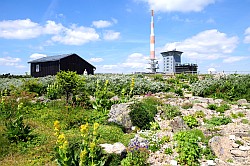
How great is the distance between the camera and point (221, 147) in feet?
22.2

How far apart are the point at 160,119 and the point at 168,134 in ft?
5.24

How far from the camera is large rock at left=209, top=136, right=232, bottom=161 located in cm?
658

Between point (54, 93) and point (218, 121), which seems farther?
point (54, 93)

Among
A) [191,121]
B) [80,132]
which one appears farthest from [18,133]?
[191,121]

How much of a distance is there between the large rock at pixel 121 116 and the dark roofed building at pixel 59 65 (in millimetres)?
26194

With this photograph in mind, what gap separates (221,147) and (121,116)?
346cm

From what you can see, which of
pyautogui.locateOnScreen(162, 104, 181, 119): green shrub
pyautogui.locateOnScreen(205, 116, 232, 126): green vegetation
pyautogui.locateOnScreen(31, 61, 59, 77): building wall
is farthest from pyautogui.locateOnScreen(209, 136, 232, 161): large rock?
pyautogui.locateOnScreen(31, 61, 59, 77): building wall

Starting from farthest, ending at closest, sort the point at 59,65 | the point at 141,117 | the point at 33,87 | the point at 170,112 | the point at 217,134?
the point at 59,65 → the point at 33,87 → the point at 170,112 → the point at 141,117 → the point at 217,134

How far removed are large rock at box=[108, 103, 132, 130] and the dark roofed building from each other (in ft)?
85.9

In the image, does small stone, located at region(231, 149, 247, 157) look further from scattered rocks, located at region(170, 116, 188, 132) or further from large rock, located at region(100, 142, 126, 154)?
large rock, located at region(100, 142, 126, 154)

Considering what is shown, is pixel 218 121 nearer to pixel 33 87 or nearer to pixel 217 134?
pixel 217 134

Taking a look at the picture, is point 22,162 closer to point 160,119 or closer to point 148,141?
point 148,141

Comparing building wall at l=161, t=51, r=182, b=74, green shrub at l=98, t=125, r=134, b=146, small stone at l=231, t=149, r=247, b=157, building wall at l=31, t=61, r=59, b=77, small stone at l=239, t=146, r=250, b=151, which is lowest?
small stone at l=231, t=149, r=247, b=157

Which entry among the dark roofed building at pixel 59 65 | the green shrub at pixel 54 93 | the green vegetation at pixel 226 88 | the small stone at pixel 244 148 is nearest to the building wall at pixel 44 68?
the dark roofed building at pixel 59 65
